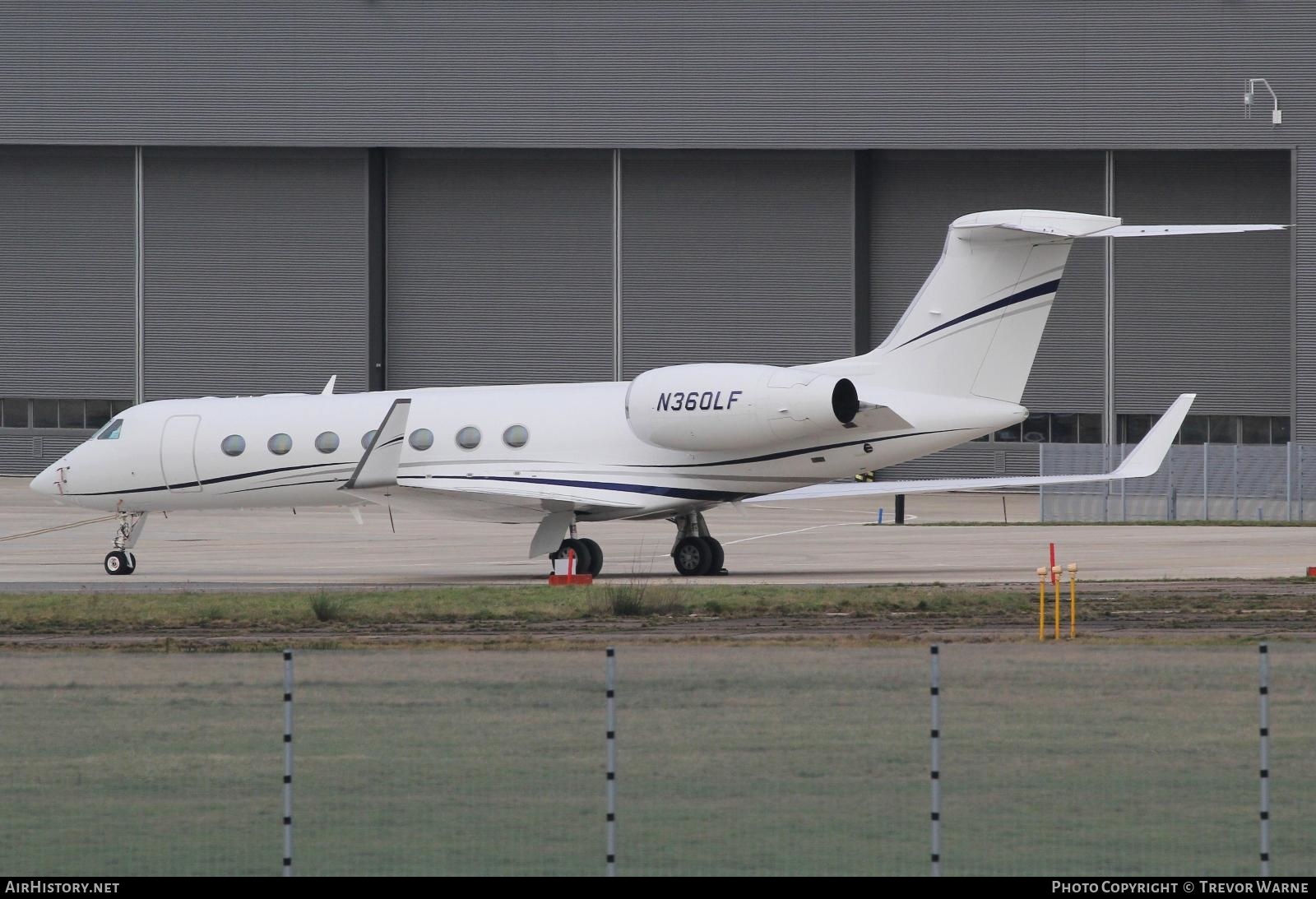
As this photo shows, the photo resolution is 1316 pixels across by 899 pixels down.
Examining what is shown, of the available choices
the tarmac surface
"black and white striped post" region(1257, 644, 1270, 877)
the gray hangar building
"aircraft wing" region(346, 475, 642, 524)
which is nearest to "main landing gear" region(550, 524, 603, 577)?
"aircraft wing" region(346, 475, 642, 524)

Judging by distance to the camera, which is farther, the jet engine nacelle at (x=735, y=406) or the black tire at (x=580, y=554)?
the black tire at (x=580, y=554)

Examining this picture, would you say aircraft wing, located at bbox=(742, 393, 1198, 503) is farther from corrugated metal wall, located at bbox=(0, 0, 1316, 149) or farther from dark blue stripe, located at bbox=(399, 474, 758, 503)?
corrugated metal wall, located at bbox=(0, 0, 1316, 149)

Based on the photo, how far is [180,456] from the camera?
1117 inches

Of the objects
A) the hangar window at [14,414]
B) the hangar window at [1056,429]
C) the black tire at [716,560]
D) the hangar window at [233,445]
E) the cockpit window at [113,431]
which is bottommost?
the black tire at [716,560]

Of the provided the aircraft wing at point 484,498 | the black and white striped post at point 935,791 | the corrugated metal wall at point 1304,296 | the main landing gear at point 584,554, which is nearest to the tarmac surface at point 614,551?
the main landing gear at point 584,554

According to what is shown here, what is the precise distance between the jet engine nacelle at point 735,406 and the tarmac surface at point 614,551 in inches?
92.1

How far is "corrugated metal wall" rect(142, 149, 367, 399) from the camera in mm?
55094

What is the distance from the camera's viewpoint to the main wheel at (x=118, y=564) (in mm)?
28125

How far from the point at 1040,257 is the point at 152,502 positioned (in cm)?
1437

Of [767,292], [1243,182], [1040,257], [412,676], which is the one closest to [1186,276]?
[1243,182]

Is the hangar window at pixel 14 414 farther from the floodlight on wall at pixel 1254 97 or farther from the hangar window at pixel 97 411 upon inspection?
the floodlight on wall at pixel 1254 97

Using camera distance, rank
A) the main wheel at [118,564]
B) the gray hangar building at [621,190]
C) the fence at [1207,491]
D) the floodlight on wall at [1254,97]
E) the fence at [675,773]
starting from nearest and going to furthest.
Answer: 1. the fence at [675,773]
2. the main wheel at [118,564]
3. the fence at [1207,491]
4. the floodlight on wall at [1254,97]
5. the gray hangar building at [621,190]

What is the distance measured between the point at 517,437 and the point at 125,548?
693 cm

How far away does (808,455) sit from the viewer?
2545cm
